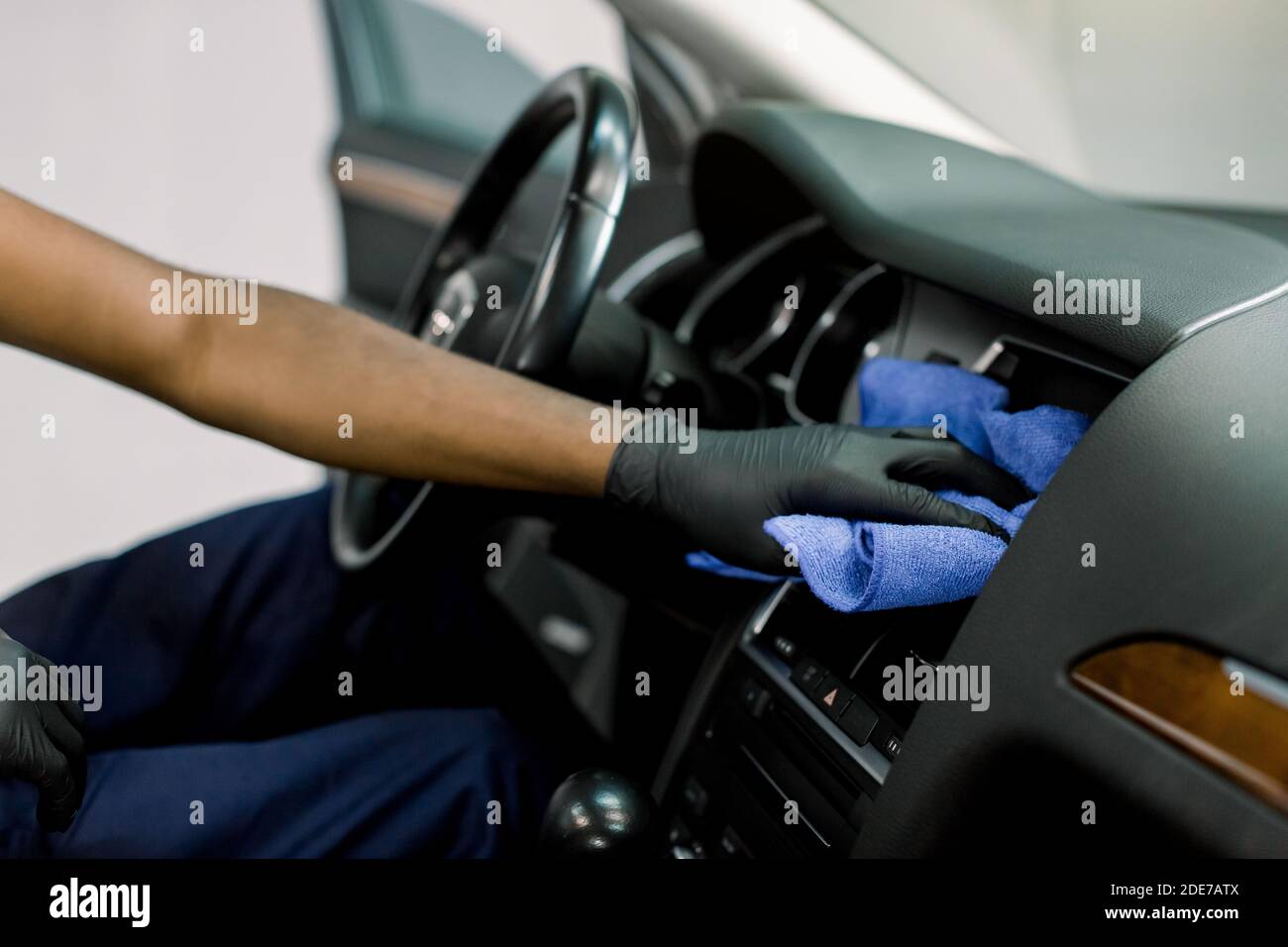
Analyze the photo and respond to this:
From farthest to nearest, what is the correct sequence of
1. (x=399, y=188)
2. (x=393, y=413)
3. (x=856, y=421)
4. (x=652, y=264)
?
1. (x=399, y=188)
2. (x=652, y=264)
3. (x=856, y=421)
4. (x=393, y=413)

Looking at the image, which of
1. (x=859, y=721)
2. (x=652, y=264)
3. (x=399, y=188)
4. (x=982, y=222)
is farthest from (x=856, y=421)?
(x=399, y=188)

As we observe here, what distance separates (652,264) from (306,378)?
0.56m

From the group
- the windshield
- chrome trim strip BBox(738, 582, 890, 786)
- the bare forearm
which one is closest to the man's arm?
the bare forearm

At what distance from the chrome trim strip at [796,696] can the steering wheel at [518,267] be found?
25 cm

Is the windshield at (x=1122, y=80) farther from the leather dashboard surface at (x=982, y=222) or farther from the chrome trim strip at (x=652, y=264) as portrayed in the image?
the chrome trim strip at (x=652, y=264)

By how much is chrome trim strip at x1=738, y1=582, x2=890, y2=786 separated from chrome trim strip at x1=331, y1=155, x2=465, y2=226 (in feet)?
4.00

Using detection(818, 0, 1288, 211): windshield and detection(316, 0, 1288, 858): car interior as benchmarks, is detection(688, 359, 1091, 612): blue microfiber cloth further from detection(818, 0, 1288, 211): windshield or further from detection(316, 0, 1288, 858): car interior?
detection(818, 0, 1288, 211): windshield

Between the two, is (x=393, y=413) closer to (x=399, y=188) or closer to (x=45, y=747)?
(x=45, y=747)

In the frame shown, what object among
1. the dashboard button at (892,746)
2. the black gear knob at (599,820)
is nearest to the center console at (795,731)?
the dashboard button at (892,746)

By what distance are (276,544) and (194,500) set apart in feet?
2.41

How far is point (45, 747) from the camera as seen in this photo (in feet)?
1.96

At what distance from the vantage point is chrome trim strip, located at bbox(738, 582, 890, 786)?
635 millimetres

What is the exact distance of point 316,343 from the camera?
0.80m
